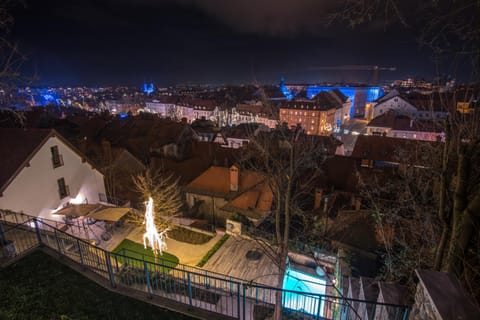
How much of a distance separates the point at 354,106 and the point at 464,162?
10925 centimetres

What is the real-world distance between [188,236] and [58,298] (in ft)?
34.4

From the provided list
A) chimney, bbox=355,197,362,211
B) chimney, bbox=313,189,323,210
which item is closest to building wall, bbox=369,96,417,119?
chimney, bbox=313,189,323,210

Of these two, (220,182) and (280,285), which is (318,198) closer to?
(220,182)

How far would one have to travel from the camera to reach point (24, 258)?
894 cm

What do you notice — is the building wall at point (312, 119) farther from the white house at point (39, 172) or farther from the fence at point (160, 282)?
the fence at point (160, 282)

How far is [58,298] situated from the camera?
7.26 meters

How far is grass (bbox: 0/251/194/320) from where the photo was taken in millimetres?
6750

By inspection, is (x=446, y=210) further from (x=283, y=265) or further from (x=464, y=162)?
(x=283, y=265)

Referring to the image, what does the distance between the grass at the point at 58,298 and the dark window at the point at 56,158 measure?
31.6 ft

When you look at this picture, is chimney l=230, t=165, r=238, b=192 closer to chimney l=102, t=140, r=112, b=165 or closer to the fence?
the fence

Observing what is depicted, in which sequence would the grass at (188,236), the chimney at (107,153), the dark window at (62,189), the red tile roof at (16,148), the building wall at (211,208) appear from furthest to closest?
1. the chimney at (107,153)
2. the building wall at (211,208)
3. the grass at (188,236)
4. the dark window at (62,189)
5. the red tile roof at (16,148)

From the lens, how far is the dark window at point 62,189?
1694 centimetres

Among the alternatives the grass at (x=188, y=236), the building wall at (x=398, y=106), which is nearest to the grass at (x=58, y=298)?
the grass at (x=188, y=236)

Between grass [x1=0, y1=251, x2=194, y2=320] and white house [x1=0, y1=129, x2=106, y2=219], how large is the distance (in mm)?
7789
